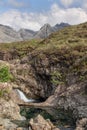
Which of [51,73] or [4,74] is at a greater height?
[4,74]

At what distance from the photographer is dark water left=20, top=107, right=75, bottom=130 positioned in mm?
90688

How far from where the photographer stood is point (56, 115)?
10569cm

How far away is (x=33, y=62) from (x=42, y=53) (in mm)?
6719

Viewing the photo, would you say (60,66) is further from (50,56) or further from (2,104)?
(2,104)

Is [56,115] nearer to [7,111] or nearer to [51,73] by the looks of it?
[7,111]

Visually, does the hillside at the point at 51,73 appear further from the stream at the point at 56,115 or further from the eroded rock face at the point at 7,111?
the eroded rock face at the point at 7,111

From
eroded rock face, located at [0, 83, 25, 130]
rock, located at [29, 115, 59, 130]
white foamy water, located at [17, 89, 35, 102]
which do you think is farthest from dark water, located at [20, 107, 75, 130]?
white foamy water, located at [17, 89, 35, 102]

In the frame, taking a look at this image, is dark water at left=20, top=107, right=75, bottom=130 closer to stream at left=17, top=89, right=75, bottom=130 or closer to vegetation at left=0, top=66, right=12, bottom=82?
stream at left=17, top=89, right=75, bottom=130

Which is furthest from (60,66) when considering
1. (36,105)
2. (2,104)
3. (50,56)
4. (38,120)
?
(38,120)

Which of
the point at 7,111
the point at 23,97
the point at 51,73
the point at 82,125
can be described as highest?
the point at 51,73

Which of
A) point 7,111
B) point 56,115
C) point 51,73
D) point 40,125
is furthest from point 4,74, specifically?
point 40,125

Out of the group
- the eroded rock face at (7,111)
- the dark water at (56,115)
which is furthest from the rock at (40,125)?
the dark water at (56,115)

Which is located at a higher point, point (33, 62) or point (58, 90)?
point (33, 62)

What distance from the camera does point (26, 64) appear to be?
6176 inches
